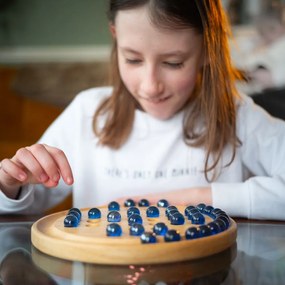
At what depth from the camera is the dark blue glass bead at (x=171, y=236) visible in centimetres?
62

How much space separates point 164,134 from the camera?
49.1 inches

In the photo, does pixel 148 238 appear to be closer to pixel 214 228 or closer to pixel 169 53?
pixel 214 228

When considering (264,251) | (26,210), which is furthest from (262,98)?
(264,251)

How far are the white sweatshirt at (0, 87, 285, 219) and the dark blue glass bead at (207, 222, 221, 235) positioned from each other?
0.44m

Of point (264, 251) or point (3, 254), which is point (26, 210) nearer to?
point (3, 254)

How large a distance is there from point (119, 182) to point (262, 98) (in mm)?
603

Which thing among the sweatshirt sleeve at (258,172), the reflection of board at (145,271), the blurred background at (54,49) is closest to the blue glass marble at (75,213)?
the reflection of board at (145,271)

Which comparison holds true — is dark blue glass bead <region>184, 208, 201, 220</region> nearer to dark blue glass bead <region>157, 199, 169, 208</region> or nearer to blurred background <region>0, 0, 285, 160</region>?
dark blue glass bead <region>157, 199, 169, 208</region>

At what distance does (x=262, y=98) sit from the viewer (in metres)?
1.62

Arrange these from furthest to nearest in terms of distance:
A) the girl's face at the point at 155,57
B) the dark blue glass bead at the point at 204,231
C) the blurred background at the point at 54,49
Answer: the blurred background at the point at 54,49, the girl's face at the point at 155,57, the dark blue glass bead at the point at 204,231

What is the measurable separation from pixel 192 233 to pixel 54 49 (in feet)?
10.5

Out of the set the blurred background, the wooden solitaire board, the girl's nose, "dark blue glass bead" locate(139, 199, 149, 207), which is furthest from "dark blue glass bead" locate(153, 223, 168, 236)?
the blurred background

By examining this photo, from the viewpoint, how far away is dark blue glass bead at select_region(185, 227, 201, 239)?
2.10ft

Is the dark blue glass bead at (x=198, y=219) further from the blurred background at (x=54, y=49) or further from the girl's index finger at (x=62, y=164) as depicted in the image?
the blurred background at (x=54, y=49)
